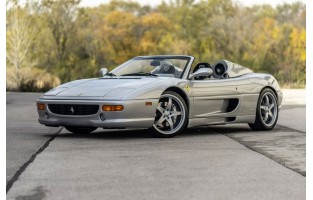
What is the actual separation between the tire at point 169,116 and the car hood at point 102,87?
0.36 meters

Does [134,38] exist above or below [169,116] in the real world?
below

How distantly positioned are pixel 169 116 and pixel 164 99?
0.28 m

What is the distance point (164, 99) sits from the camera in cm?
1098

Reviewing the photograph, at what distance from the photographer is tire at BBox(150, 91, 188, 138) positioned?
35.5 ft

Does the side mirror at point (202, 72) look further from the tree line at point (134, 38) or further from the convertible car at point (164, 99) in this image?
the tree line at point (134, 38)

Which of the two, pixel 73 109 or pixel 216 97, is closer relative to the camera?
pixel 73 109

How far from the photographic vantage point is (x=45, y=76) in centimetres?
4147

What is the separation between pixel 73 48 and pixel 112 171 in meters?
50.0

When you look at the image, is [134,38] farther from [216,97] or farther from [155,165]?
[155,165]

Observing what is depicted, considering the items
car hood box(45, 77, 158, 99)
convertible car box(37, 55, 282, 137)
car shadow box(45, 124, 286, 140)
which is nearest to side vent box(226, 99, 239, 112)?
convertible car box(37, 55, 282, 137)

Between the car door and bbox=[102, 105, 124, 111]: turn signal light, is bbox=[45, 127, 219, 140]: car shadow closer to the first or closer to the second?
the car door

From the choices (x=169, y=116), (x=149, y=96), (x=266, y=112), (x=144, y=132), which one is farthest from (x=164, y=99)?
(x=266, y=112)

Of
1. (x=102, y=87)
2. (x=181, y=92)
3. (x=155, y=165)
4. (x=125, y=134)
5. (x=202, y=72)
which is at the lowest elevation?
(x=125, y=134)

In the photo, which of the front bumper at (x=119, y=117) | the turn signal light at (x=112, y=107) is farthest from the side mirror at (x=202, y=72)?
the turn signal light at (x=112, y=107)
